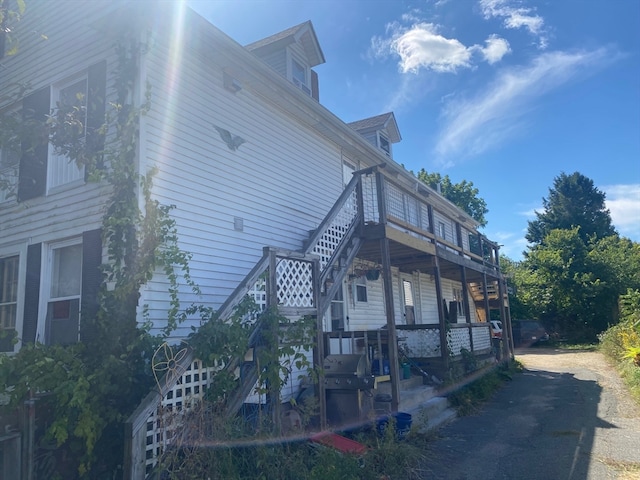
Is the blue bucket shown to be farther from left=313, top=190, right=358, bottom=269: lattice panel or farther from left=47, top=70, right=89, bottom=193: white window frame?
left=47, top=70, right=89, bottom=193: white window frame

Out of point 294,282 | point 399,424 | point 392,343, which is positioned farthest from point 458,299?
point 294,282

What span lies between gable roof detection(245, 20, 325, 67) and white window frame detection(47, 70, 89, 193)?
5.04m

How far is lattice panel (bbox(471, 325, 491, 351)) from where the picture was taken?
14572 millimetres

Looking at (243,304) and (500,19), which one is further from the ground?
(500,19)

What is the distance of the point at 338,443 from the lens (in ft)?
19.7

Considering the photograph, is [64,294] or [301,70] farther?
[301,70]

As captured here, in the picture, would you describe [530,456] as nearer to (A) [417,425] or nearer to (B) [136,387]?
(A) [417,425]

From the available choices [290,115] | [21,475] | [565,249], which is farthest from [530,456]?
[565,249]

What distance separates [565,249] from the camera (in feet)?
99.0

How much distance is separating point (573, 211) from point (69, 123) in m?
47.4

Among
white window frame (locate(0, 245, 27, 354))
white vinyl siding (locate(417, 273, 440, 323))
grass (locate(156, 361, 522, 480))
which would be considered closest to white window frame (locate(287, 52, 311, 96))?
white window frame (locate(0, 245, 27, 354))

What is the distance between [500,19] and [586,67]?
8.74ft

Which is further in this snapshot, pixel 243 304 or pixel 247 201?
pixel 247 201

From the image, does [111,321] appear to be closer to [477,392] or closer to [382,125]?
[477,392]
